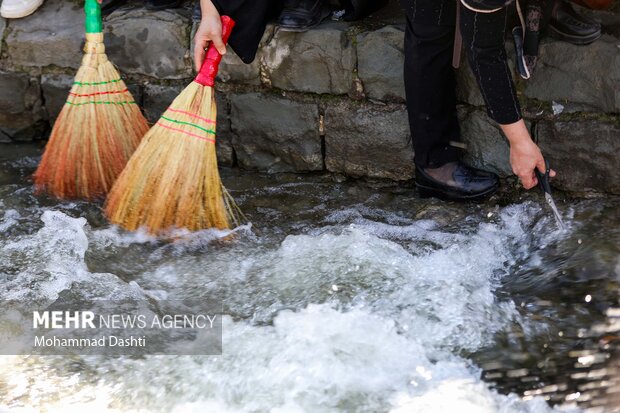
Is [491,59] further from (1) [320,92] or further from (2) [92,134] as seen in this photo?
(2) [92,134]

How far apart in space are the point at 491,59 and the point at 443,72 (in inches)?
19.7

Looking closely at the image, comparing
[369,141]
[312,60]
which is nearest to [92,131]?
[312,60]

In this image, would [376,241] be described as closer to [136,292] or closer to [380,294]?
[380,294]

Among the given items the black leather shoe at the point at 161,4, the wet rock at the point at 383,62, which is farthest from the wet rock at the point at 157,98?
the wet rock at the point at 383,62

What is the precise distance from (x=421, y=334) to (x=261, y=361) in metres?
0.52

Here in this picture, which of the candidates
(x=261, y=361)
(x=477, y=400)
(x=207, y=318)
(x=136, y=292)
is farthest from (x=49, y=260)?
(x=477, y=400)

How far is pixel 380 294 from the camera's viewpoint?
2.90 metres

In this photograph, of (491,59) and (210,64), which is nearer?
(491,59)

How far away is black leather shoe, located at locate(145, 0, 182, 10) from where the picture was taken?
153 inches

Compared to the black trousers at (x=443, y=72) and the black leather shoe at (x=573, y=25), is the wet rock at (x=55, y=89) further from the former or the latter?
the black leather shoe at (x=573, y=25)

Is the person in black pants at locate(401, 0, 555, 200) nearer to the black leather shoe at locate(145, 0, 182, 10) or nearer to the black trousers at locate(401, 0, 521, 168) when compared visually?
the black trousers at locate(401, 0, 521, 168)

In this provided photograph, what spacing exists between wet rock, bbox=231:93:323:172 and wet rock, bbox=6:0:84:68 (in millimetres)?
819

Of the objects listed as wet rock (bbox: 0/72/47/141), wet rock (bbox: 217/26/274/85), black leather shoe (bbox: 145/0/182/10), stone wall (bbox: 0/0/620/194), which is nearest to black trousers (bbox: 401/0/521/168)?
stone wall (bbox: 0/0/620/194)

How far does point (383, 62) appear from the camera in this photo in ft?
11.5
